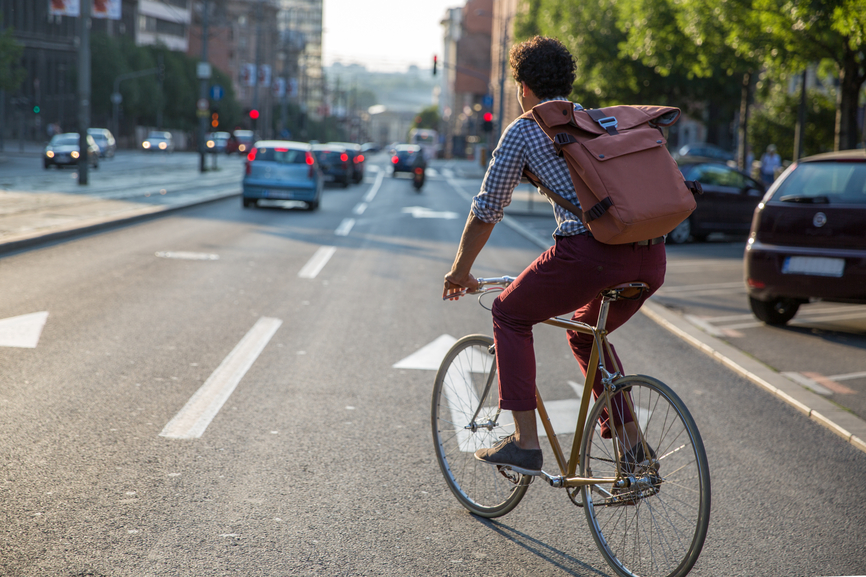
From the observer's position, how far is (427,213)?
2462cm

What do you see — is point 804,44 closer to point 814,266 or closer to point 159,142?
point 814,266

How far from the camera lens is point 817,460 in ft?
16.7

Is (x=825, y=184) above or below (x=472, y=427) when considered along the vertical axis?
above

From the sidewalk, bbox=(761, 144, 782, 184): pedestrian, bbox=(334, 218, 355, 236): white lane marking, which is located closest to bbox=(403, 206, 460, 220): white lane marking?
bbox=(334, 218, 355, 236): white lane marking

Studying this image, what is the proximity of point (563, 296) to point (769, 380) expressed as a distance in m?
4.01

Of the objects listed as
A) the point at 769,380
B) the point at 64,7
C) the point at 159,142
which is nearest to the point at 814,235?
the point at 769,380

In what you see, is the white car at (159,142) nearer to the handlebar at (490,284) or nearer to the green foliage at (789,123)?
the green foliage at (789,123)

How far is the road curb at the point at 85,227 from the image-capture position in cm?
1243

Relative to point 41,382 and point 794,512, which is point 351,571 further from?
point 41,382

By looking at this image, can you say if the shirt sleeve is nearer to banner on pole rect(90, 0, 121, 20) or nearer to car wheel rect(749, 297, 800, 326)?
car wheel rect(749, 297, 800, 326)

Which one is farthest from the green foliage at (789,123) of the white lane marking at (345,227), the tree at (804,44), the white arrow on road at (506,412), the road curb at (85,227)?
the white arrow on road at (506,412)

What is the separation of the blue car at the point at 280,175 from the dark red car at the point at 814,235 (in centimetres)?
1514

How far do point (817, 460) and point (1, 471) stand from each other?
4.13 metres

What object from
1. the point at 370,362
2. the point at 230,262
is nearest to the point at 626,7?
the point at 230,262
